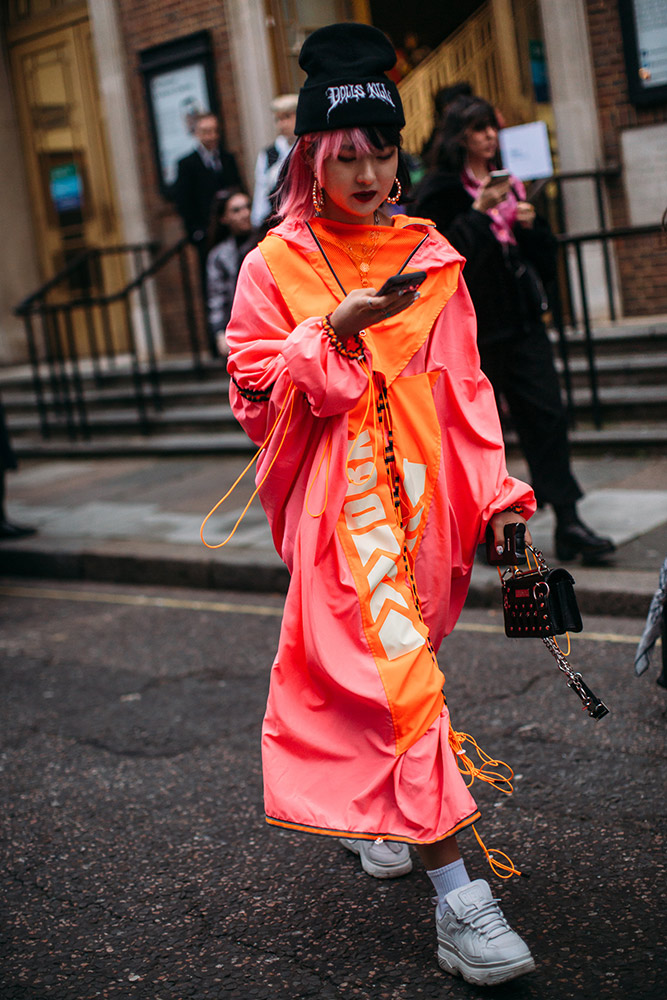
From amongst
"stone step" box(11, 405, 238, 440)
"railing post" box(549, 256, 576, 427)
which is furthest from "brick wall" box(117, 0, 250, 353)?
"railing post" box(549, 256, 576, 427)

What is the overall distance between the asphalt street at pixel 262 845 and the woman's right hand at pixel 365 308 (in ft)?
4.65

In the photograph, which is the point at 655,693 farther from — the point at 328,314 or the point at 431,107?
the point at 431,107

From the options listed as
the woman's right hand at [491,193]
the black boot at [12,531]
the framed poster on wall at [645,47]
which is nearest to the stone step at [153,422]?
the black boot at [12,531]

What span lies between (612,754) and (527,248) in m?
2.47

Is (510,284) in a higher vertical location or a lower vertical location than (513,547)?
higher

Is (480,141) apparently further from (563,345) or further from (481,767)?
(563,345)

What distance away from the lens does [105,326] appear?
1159cm

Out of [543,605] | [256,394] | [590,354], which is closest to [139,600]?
[590,354]

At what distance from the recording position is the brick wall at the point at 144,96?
11312 millimetres

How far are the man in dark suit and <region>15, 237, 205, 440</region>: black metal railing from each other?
1.38ft

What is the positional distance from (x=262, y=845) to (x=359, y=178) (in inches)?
74.7

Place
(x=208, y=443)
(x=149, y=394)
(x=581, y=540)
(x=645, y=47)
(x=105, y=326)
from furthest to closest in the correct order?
(x=105, y=326) < (x=149, y=394) < (x=208, y=443) < (x=645, y=47) < (x=581, y=540)

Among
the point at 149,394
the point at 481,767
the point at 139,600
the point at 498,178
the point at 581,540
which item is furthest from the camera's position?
the point at 149,394

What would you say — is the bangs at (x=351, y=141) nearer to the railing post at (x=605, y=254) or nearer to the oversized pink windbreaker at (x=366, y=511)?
the oversized pink windbreaker at (x=366, y=511)
